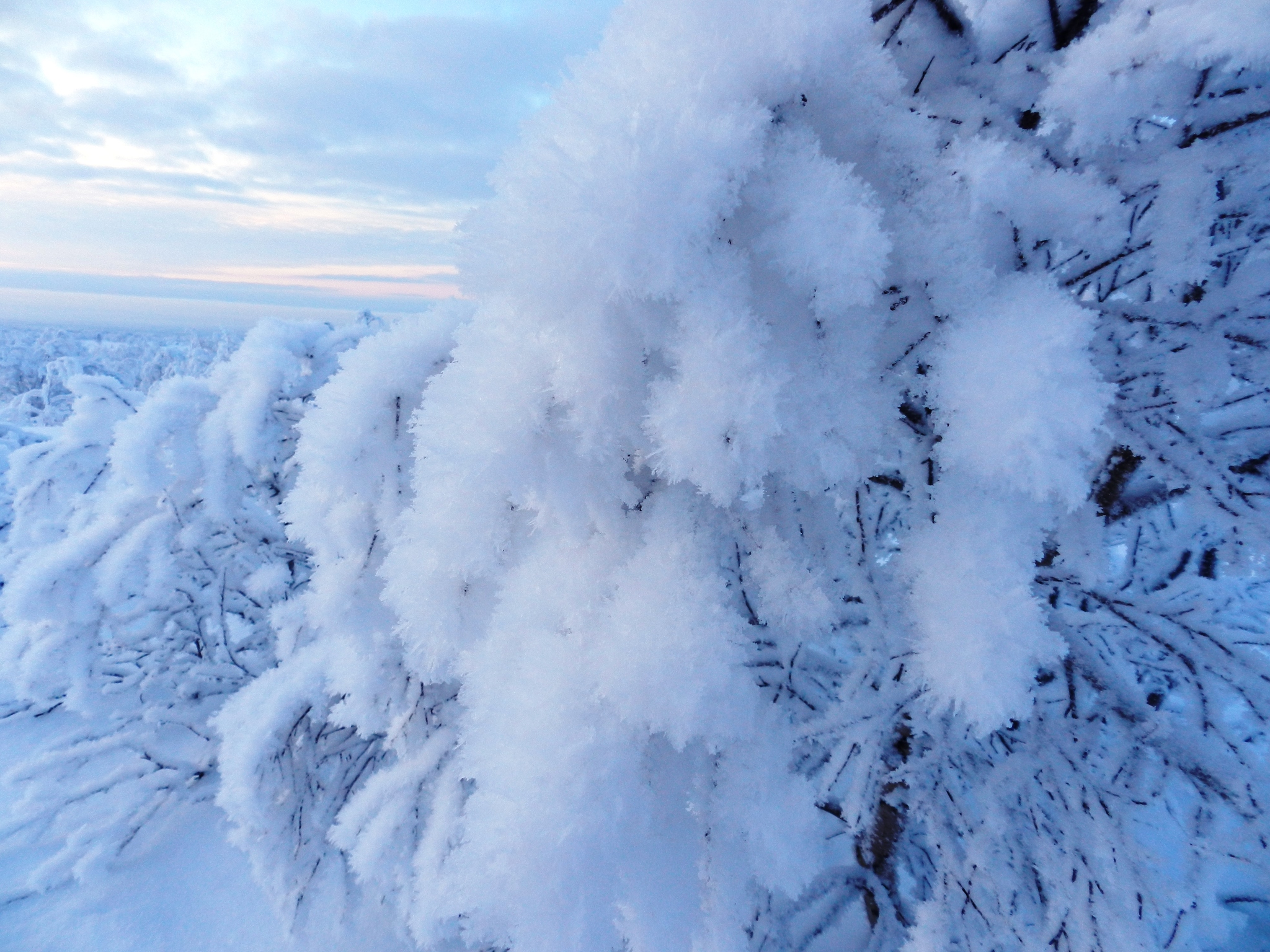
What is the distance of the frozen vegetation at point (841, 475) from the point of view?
1.05m

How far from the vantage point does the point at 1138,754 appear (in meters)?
1.69

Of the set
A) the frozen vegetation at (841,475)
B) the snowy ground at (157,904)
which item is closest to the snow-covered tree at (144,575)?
the snowy ground at (157,904)

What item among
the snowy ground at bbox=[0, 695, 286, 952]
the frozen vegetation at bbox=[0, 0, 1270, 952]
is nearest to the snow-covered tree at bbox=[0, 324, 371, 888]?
the snowy ground at bbox=[0, 695, 286, 952]

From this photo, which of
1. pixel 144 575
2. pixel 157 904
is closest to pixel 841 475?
pixel 144 575

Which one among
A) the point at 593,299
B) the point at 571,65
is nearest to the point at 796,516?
the point at 593,299

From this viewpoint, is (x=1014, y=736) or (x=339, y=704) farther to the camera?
(x=339, y=704)

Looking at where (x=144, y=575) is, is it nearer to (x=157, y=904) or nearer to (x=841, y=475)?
(x=157, y=904)

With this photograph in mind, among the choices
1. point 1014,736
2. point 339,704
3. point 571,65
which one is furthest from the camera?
point 339,704

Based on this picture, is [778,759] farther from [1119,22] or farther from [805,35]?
[1119,22]

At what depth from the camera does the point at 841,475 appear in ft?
3.73

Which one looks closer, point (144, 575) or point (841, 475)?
point (841, 475)

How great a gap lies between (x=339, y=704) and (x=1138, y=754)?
2.84 metres

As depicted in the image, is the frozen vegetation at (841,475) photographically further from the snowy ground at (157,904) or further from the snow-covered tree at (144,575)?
the snowy ground at (157,904)

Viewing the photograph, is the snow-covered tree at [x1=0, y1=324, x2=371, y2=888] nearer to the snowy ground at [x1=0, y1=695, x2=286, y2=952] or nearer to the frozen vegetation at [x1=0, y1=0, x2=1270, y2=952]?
the snowy ground at [x1=0, y1=695, x2=286, y2=952]
